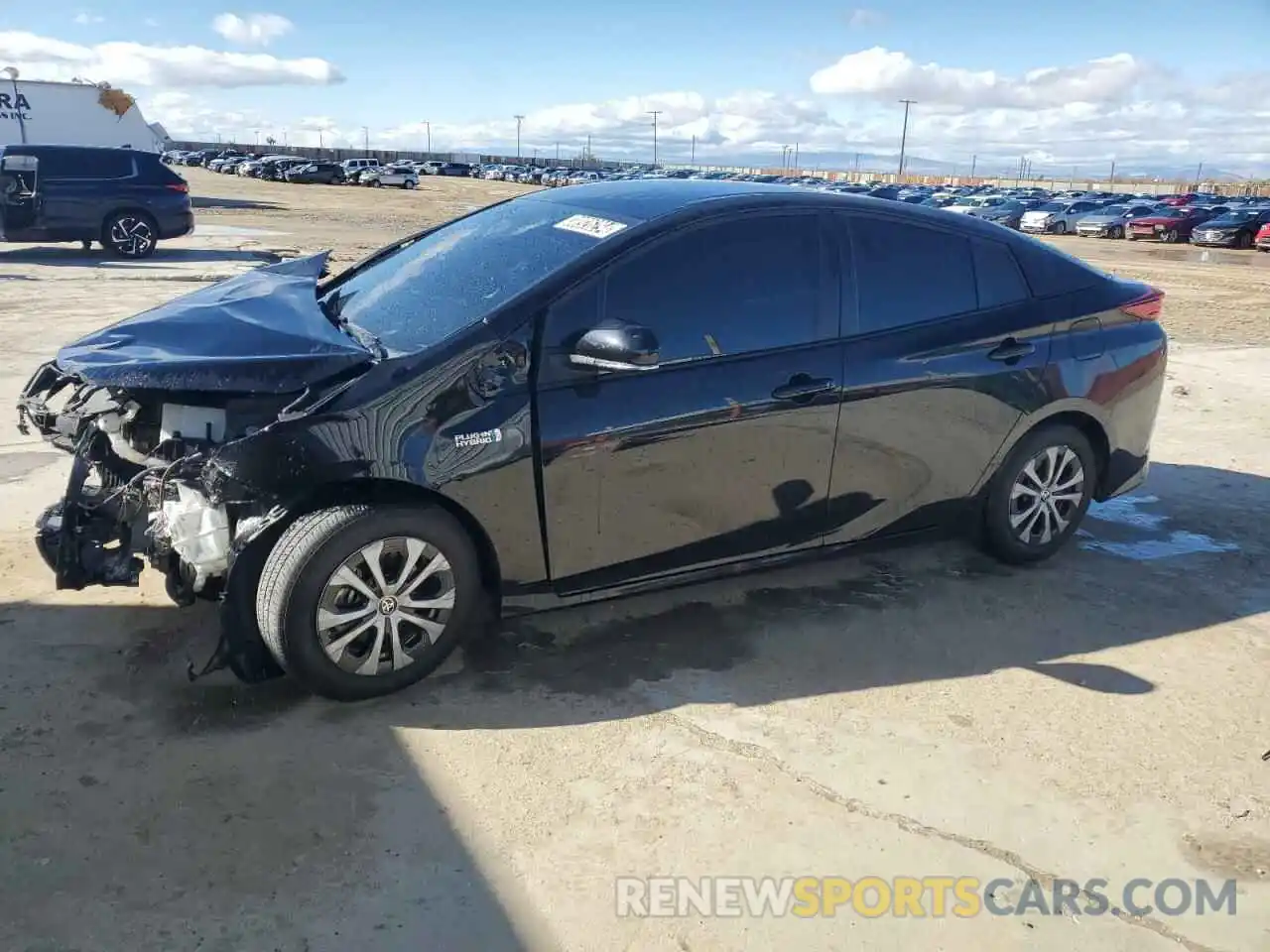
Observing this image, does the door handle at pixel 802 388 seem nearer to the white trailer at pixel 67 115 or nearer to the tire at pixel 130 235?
the tire at pixel 130 235

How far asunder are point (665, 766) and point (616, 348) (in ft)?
4.51

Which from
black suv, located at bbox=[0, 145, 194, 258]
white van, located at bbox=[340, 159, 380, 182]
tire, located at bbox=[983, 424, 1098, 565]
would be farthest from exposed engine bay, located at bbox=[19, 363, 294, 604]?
white van, located at bbox=[340, 159, 380, 182]

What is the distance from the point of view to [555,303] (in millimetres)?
3453

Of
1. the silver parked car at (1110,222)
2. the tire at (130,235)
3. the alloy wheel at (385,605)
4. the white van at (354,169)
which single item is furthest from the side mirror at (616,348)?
the white van at (354,169)

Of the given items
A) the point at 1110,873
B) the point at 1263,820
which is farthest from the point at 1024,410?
Result: the point at 1110,873

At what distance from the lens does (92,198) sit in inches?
594

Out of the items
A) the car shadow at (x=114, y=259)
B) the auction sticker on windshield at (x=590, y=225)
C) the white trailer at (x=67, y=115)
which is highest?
the white trailer at (x=67, y=115)

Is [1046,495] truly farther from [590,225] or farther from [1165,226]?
[1165,226]

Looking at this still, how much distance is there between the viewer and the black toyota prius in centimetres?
322

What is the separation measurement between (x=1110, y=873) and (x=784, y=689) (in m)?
1.22

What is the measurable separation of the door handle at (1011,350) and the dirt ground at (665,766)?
3.49 feet

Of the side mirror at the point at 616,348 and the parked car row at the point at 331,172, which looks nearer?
the side mirror at the point at 616,348

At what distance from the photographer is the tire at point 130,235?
15391 mm

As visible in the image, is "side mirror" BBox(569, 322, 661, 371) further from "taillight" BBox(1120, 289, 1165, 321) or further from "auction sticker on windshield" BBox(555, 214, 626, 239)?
"taillight" BBox(1120, 289, 1165, 321)
